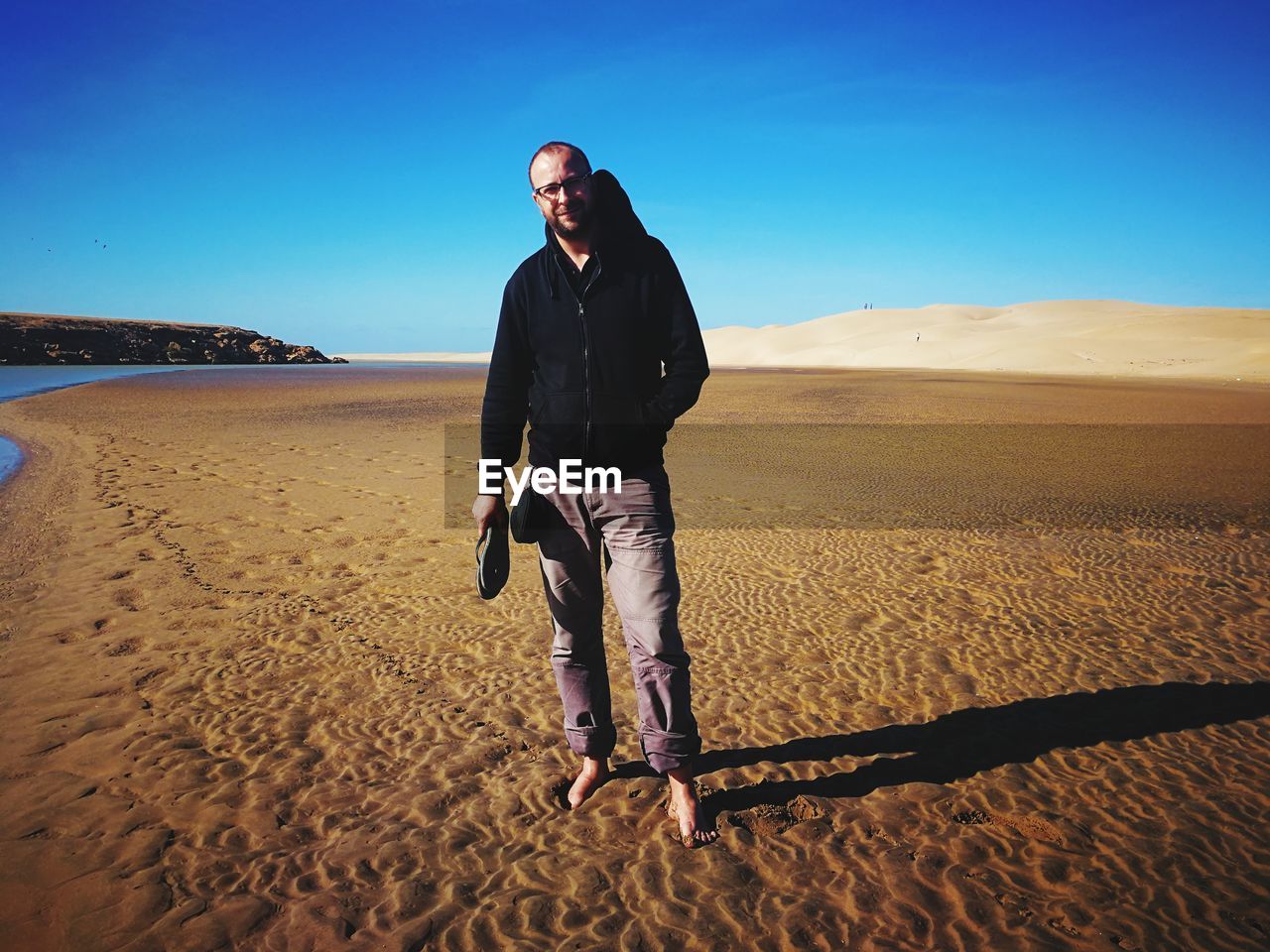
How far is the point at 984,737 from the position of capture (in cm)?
319

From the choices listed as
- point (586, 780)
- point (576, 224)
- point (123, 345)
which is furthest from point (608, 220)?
point (123, 345)

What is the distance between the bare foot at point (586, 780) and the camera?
2.67 m

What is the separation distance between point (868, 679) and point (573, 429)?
91.8 inches

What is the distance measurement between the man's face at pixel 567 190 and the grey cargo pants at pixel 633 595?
2.66 ft

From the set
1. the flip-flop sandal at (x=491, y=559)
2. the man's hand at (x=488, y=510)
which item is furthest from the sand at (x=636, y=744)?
the man's hand at (x=488, y=510)

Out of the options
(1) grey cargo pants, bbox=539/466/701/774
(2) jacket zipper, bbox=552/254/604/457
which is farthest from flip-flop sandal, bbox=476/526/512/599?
(2) jacket zipper, bbox=552/254/604/457

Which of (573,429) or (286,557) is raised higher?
(573,429)

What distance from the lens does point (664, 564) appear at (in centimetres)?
233

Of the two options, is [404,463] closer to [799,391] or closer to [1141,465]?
[1141,465]

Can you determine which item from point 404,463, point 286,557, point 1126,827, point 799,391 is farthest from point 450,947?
point 799,391

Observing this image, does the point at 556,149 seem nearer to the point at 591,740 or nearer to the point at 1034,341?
the point at 591,740

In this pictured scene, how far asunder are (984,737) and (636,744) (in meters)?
1.53

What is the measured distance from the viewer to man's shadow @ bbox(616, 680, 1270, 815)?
2.85 metres

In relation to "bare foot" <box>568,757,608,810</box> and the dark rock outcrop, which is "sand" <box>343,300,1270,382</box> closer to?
"bare foot" <box>568,757,608,810</box>
